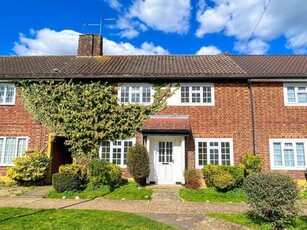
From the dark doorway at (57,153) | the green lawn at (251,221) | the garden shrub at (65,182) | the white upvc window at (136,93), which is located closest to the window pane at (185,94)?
the white upvc window at (136,93)

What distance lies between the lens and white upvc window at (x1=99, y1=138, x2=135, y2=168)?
13.6 m

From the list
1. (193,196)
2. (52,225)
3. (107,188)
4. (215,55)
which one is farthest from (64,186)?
(215,55)

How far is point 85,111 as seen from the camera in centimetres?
1377

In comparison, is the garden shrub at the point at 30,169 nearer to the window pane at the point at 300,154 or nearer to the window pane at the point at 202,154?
the window pane at the point at 202,154

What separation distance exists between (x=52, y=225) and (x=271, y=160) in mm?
10742

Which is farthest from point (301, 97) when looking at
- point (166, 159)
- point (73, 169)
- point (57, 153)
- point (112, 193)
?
point (57, 153)

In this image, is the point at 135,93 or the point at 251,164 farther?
the point at 135,93

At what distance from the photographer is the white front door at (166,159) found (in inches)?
528

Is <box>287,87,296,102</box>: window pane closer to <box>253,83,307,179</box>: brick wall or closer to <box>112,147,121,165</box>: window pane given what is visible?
<box>253,83,307,179</box>: brick wall

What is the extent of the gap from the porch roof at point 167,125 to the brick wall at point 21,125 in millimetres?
5553

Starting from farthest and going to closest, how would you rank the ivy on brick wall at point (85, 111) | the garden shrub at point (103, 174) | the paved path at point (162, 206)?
the ivy on brick wall at point (85, 111)
the garden shrub at point (103, 174)
the paved path at point (162, 206)

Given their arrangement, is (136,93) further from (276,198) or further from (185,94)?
(276,198)

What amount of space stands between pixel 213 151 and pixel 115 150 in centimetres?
506

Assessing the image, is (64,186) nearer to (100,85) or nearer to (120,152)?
(120,152)
